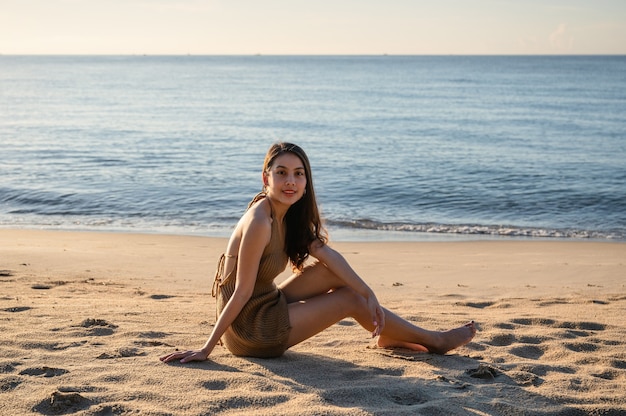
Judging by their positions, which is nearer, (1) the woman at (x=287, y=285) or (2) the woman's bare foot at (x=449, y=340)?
(1) the woman at (x=287, y=285)

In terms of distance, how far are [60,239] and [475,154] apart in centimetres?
1532

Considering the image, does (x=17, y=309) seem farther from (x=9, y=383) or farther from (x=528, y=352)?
(x=528, y=352)

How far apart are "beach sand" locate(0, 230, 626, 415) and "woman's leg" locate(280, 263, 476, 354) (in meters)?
0.13

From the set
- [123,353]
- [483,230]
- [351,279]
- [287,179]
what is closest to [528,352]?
[351,279]

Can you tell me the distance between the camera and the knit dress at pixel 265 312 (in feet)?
14.4

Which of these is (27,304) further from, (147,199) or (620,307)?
(147,199)

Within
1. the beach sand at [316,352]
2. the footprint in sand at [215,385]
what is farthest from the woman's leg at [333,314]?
the footprint in sand at [215,385]

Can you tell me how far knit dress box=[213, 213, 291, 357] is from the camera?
438cm

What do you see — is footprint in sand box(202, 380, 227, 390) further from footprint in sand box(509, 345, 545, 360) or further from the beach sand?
footprint in sand box(509, 345, 545, 360)

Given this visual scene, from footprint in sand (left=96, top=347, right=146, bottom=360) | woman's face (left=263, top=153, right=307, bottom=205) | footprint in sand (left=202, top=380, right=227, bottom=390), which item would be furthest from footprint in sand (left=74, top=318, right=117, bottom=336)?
woman's face (left=263, top=153, right=307, bottom=205)

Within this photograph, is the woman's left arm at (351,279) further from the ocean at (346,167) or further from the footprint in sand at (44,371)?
Answer: the ocean at (346,167)

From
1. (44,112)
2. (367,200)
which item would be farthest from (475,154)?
(44,112)

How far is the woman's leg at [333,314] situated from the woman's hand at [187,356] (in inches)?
23.6

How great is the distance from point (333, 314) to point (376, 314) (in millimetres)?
303
